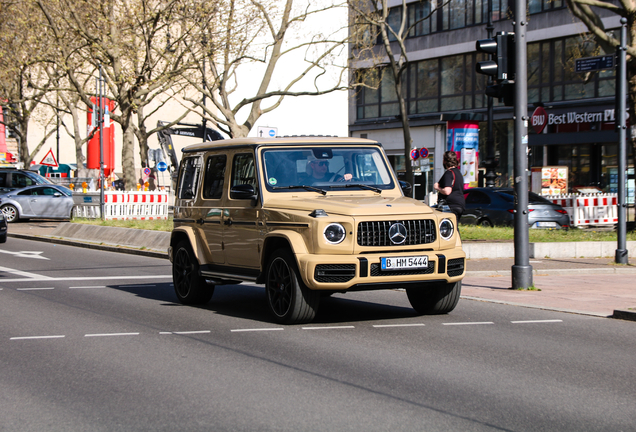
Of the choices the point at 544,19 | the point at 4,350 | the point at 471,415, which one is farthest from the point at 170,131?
the point at 471,415

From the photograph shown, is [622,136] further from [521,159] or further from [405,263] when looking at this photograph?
[405,263]

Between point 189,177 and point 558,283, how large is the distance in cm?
577

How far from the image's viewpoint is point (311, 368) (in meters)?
6.64

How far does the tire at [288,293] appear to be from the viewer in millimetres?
8430

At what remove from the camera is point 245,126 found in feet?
100

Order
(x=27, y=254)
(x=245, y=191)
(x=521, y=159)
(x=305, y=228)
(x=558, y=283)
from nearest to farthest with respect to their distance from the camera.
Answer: (x=305, y=228) < (x=245, y=191) < (x=521, y=159) < (x=558, y=283) < (x=27, y=254)

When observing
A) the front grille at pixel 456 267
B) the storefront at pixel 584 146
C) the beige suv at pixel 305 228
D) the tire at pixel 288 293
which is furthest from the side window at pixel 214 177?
the storefront at pixel 584 146

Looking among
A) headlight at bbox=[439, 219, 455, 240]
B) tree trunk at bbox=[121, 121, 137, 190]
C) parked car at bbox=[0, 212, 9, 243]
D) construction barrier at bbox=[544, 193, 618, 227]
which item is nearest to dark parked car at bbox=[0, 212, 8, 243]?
parked car at bbox=[0, 212, 9, 243]

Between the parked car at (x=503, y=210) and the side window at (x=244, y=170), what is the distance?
45.0ft

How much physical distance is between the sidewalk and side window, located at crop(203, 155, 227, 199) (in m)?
3.63

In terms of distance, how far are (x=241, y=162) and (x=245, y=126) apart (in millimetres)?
20826

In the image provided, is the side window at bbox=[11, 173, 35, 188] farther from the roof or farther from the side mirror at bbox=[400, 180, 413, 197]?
the side mirror at bbox=[400, 180, 413, 197]

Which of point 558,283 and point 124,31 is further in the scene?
point 124,31

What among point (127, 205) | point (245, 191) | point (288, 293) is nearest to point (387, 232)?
point (288, 293)
